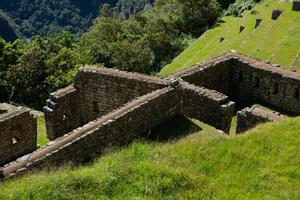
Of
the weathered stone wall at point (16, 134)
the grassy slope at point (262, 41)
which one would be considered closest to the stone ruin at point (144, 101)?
the weathered stone wall at point (16, 134)

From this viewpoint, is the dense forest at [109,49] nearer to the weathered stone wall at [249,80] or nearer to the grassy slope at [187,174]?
the weathered stone wall at [249,80]

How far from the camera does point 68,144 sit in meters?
12.4

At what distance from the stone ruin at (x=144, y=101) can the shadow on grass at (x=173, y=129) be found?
15 cm

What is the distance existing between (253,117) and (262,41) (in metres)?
26.7

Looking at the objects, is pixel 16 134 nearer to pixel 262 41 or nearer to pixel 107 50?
pixel 262 41

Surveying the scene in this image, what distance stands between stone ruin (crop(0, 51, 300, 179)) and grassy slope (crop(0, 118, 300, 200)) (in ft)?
4.60

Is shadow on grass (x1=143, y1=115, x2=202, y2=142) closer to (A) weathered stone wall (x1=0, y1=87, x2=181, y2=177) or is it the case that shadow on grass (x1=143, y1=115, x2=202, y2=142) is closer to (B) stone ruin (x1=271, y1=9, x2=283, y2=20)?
(A) weathered stone wall (x1=0, y1=87, x2=181, y2=177)

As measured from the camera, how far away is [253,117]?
15.2 metres

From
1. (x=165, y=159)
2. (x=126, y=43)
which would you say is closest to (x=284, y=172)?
(x=165, y=159)

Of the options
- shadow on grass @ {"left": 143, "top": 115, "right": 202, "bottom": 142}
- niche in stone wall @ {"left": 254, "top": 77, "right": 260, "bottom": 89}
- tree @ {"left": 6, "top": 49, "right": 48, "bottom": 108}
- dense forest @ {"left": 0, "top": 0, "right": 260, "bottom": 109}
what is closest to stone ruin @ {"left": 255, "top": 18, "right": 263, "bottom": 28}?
dense forest @ {"left": 0, "top": 0, "right": 260, "bottom": 109}

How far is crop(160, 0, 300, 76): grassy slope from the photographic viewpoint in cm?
3419

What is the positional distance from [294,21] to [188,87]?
1187 inches

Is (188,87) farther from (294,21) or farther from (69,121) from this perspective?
(294,21)

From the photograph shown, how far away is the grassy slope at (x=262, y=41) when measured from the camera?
34188mm
